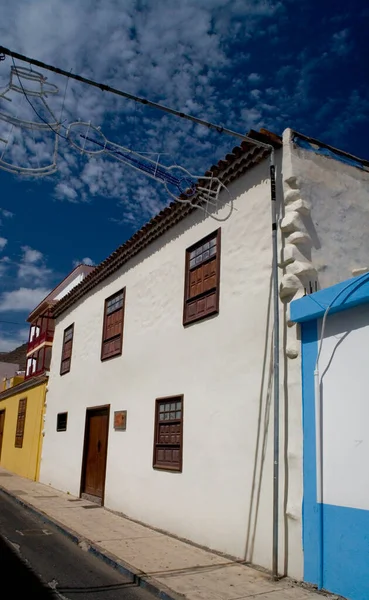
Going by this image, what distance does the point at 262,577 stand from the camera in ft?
18.1

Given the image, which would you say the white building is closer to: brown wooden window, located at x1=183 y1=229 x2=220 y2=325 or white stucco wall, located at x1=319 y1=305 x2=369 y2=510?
brown wooden window, located at x1=183 y1=229 x2=220 y2=325

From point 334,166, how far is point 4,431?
19209 millimetres

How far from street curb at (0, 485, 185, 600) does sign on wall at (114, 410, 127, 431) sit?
6.64 feet

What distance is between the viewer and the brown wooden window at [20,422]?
60.3ft

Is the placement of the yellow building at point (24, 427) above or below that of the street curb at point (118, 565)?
above

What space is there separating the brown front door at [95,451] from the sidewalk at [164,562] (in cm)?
102

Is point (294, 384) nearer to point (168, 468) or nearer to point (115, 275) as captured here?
point (168, 468)

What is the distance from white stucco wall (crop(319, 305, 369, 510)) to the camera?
4926 mm

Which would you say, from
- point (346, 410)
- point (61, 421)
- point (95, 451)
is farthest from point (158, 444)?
point (61, 421)

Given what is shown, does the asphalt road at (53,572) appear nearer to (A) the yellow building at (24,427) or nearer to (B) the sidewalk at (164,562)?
(B) the sidewalk at (164,562)

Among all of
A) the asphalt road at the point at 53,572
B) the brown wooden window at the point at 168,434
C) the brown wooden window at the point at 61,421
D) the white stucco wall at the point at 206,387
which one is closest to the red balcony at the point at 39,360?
the brown wooden window at the point at 61,421

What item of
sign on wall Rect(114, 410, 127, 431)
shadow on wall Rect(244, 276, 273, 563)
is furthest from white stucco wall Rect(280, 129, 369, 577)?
sign on wall Rect(114, 410, 127, 431)

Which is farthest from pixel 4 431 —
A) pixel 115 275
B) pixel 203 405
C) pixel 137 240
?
pixel 203 405

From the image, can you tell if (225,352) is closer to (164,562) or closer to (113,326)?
(164,562)
